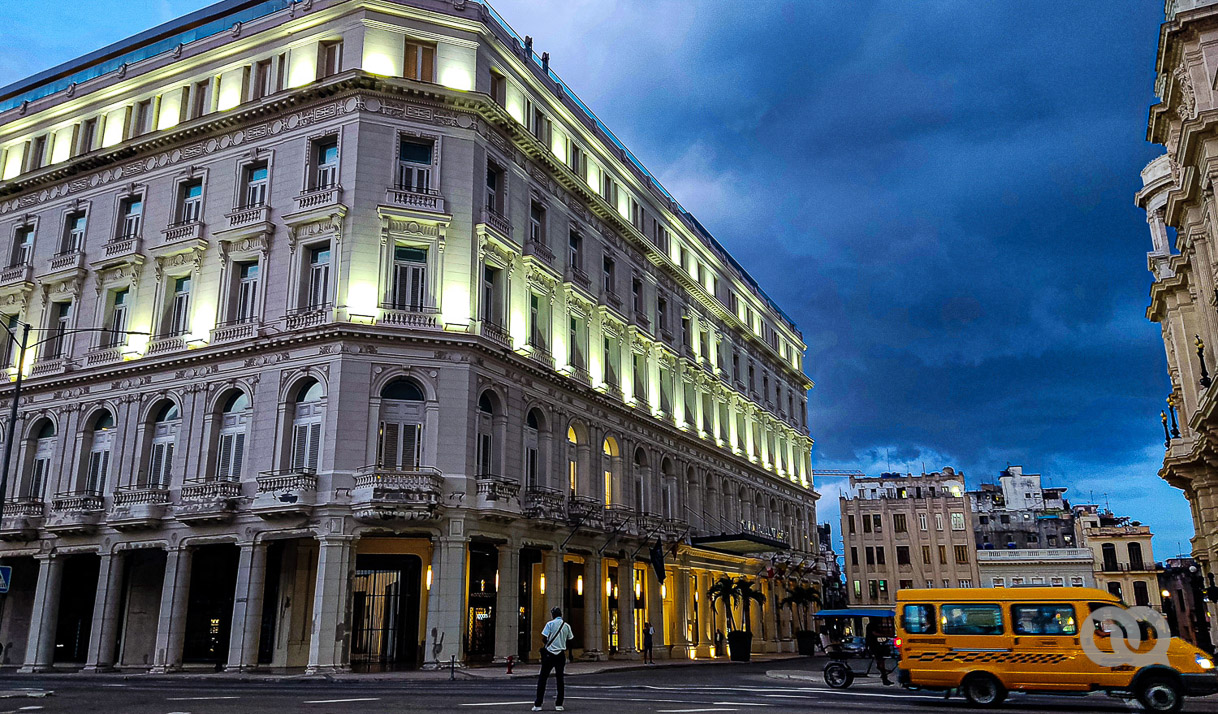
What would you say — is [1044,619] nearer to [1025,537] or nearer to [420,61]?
[420,61]

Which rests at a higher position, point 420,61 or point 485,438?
point 420,61

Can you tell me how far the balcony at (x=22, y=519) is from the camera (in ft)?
125

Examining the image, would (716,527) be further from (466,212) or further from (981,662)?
(981,662)

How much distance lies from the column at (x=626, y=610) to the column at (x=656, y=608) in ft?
6.14

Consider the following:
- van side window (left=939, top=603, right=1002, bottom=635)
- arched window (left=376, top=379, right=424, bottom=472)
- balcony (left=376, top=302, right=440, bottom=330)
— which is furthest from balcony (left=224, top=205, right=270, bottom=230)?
van side window (left=939, top=603, right=1002, bottom=635)

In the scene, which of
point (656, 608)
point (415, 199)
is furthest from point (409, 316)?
point (656, 608)

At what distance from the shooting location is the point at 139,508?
1380 inches

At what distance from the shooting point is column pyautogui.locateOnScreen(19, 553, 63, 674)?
117 feet

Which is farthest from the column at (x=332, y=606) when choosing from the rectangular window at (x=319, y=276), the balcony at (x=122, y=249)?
the balcony at (x=122, y=249)

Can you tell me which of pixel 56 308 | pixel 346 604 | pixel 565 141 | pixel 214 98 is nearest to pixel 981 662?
pixel 346 604

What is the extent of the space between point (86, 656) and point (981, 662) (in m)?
34.7

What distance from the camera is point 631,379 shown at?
160 ft

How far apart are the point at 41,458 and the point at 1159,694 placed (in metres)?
42.9

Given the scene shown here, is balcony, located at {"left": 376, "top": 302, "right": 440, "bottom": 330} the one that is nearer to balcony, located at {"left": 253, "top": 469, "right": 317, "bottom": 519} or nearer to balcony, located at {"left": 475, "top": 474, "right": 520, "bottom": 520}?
balcony, located at {"left": 475, "top": 474, "right": 520, "bottom": 520}
